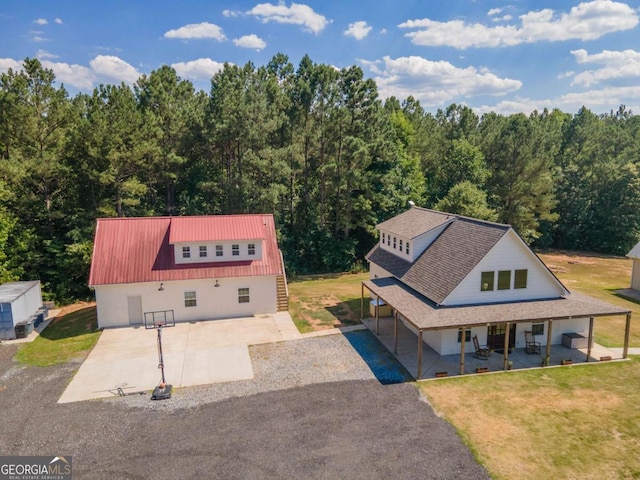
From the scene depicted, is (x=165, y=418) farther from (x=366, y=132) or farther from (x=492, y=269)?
(x=366, y=132)

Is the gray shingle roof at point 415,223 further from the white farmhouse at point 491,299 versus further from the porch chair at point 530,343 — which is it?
the porch chair at point 530,343

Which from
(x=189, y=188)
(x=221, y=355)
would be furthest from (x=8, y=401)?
(x=189, y=188)

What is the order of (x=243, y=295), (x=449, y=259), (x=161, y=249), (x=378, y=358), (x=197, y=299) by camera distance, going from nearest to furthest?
1. (x=378, y=358)
2. (x=449, y=259)
3. (x=197, y=299)
4. (x=161, y=249)
5. (x=243, y=295)

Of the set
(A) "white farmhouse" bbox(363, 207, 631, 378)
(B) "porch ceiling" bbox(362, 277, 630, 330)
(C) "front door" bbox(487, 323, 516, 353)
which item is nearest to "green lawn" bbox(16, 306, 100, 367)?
(A) "white farmhouse" bbox(363, 207, 631, 378)

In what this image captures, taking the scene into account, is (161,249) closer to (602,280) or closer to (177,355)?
(177,355)

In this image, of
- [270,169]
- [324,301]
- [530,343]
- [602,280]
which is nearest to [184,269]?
[324,301]

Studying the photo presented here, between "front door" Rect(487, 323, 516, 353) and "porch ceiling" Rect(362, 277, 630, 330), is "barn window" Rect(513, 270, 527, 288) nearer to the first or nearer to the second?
"porch ceiling" Rect(362, 277, 630, 330)
